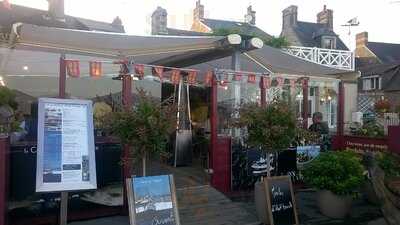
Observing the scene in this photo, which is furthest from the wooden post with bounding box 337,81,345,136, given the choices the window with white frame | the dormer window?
the window with white frame

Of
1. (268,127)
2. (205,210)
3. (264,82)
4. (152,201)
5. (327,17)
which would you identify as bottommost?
(205,210)

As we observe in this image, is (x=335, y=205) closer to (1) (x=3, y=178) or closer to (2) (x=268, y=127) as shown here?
(2) (x=268, y=127)

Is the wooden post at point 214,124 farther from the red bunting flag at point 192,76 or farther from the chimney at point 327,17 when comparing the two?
the chimney at point 327,17

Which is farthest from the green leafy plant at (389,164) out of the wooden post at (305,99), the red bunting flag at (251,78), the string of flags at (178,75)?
the red bunting flag at (251,78)

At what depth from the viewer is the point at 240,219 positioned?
652 cm

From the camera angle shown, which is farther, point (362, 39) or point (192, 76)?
point (362, 39)

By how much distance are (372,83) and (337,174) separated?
2628 centimetres

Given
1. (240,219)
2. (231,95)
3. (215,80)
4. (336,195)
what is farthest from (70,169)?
(231,95)

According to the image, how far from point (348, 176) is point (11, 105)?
5309 mm

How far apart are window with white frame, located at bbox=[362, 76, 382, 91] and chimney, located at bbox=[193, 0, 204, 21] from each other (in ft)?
43.2

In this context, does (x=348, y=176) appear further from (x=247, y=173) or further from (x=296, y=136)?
(x=247, y=173)

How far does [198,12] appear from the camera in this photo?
32.2 metres

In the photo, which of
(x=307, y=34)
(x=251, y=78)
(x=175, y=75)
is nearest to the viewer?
(x=175, y=75)

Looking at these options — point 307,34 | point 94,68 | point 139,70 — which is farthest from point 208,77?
point 307,34
